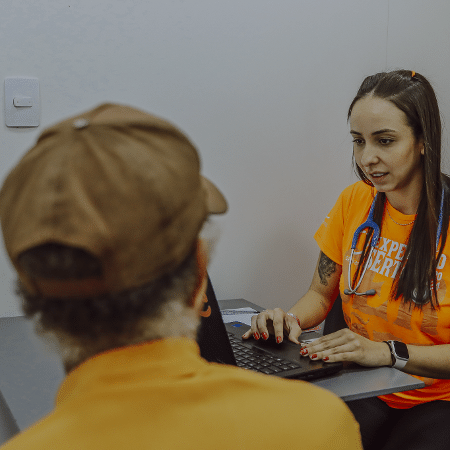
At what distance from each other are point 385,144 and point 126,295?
3.49ft

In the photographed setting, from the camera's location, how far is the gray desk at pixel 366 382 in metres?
0.97

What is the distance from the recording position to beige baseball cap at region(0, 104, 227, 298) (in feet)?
1.48

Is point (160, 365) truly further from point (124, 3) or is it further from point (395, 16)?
point (395, 16)

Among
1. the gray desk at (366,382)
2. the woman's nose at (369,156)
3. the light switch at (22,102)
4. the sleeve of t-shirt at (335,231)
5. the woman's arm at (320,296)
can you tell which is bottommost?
the woman's arm at (320,296)

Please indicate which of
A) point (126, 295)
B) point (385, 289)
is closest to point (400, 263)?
point (385, 289)

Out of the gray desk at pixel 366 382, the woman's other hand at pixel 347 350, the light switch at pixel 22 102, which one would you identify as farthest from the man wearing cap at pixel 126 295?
the light switch at pixel 22 102

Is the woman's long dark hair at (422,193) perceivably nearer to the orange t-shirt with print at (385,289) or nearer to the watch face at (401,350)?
the orange t-shirt with print at (385,289)

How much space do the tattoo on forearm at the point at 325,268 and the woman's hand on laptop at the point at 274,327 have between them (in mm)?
339

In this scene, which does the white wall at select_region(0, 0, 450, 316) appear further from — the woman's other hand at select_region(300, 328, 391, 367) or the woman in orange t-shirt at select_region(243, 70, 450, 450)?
the woman's other hand at select_region(300, 328, 391, 367)

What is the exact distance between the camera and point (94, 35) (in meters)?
1.50

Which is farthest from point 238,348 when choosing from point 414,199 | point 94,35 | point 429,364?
point 94,35

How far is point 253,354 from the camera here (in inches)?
44.8

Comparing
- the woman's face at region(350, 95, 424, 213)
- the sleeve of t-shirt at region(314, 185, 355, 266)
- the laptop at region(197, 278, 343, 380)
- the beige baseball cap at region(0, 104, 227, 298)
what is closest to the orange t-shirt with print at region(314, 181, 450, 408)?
the sleeve of t-shirt at region(314, 185, 355, 266)

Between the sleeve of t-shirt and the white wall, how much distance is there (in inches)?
10.3
